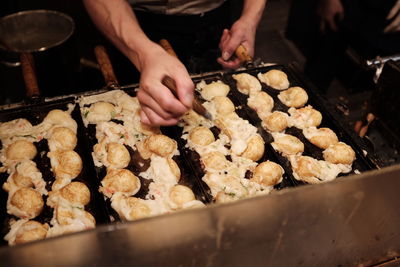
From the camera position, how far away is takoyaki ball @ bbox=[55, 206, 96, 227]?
1.87m

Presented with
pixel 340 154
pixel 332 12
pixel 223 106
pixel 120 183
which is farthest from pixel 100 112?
pixel 332 12

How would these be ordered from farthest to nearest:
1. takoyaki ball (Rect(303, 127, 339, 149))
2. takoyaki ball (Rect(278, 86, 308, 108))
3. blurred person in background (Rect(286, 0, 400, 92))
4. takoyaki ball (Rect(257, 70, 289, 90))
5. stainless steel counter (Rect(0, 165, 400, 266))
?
blurred person in background (Rect(286, 0, 400, 92)), takoyaki ball (Rect(257, 70, 289, 90)), takoyaki ball (Rect(278, 86, 308, 108)), takoyaki ball (Rect(303, 127, 339, 149)), stainless steel counter (Rect(0, 165, 400, 266))

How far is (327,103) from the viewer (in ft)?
8.67

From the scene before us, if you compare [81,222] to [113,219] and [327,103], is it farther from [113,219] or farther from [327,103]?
[327,103]

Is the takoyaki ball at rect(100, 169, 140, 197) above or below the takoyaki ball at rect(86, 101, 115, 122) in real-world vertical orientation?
below

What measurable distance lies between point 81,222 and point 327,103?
1.95 metres

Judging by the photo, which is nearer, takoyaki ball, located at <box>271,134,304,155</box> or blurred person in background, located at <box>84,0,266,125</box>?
Result: blurred person in background, located at <box>84,0,266,125</box>

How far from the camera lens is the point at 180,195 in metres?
2.01

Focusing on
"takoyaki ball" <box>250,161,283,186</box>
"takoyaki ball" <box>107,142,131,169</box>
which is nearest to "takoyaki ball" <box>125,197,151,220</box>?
"takoyaki ball" <box>107,142,131,169</box>

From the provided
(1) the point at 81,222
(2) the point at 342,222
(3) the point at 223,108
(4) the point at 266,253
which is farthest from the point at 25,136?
(2) the point at 342,222

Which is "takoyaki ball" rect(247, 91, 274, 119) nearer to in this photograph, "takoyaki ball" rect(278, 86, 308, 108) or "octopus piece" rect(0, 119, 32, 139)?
"takoyaki ball" rect(278, 86, 308, 108)

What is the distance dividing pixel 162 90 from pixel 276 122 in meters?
0.97

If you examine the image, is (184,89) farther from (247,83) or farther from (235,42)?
(235,42)

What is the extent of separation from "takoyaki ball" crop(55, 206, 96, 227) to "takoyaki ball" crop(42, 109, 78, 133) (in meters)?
0.65
